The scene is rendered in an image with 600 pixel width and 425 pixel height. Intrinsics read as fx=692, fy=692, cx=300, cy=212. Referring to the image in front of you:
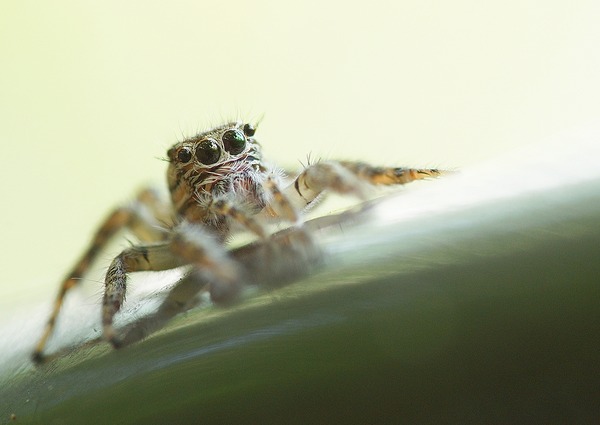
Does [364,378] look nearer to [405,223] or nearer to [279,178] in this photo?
[405,223]

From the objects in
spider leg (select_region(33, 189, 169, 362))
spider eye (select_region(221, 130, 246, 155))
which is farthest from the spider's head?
spider leg (select_region(33, 189, 169, 362))

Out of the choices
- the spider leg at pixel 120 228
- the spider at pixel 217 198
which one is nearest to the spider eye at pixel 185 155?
the spider at pixel 217 198

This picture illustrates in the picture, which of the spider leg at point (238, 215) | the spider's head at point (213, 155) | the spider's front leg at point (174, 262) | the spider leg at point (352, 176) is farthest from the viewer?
the spider's head at point (213, 155)

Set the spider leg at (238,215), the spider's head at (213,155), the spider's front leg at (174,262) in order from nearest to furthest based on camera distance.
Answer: the spider's front leg at (174,262) → the spider leg at (238,215) → the spider's head at (213,155)

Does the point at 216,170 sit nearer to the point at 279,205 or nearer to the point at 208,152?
the point at 208,152

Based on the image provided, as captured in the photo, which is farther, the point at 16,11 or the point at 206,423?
the point at 16,11

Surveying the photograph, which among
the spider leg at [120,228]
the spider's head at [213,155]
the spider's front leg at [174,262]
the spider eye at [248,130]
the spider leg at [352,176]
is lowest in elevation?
the spider's front leg at [174,262]

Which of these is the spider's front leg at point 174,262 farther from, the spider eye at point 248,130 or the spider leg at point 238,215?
the spider eye at point 248,130

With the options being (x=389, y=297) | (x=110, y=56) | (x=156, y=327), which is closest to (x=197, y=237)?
(x=156, y=327)
